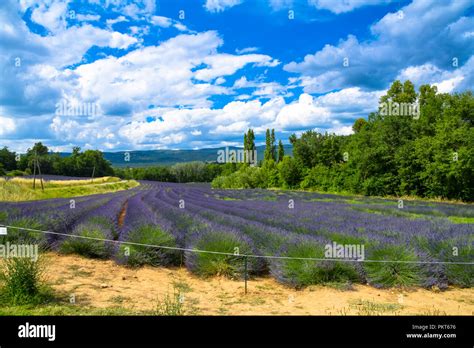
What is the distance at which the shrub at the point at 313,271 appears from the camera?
5408 mm

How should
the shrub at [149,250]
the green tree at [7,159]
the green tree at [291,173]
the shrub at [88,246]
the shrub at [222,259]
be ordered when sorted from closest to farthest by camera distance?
the shrub at [222,259]
the shrub at [149,250]
the shrub at [88,246]
the green tree at [291,173]
the green tree at [7,159]

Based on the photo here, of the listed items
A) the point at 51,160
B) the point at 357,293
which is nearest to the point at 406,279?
the point at 357,293

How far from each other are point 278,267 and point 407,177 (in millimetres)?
26545

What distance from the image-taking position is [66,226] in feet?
30.6

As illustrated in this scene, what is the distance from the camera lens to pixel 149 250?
22.7 ft

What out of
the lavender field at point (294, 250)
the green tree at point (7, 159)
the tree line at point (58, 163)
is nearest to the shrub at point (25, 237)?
the lavender field at point (294, 250)

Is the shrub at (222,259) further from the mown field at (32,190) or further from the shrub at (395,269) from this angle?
the mown field at (32,190)

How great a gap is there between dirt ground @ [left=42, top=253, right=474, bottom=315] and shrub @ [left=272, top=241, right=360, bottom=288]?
0.52 feet

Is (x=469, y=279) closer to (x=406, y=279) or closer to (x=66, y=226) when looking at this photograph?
(x=406, y=279)

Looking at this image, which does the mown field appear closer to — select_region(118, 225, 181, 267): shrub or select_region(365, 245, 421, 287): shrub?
select_region(118, 225, 181, 267): shrub

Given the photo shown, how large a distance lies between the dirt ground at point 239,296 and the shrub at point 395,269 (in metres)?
0.15

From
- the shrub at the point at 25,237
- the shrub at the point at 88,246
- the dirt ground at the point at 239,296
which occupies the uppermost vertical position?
the shrub at the point at 25,237

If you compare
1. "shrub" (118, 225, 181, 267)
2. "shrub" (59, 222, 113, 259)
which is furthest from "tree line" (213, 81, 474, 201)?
"shrub" (59, 222, 113, 259)

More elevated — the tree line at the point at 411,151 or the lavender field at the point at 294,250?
the tree line at the point at 411,151
